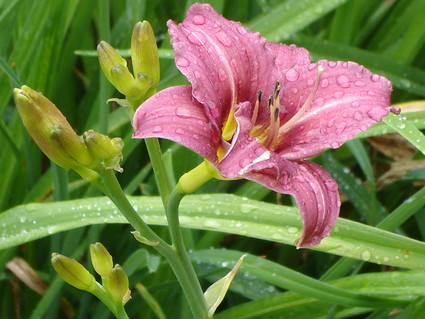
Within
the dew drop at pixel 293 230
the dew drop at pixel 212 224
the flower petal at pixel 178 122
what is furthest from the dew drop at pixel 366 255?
the flower petal at pixel 178 122

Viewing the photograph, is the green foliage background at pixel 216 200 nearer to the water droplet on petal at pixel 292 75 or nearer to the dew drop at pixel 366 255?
the dew drop at pixel 366 255

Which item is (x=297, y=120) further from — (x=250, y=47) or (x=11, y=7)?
(x=11, y=7)

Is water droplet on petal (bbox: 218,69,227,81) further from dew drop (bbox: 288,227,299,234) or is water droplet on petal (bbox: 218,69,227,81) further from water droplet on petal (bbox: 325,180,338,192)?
dew drop (bbox: 288,227,299,234)

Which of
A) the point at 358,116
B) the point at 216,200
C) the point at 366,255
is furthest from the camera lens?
the point at 216,200

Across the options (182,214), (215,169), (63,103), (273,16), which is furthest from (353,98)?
(63,103)

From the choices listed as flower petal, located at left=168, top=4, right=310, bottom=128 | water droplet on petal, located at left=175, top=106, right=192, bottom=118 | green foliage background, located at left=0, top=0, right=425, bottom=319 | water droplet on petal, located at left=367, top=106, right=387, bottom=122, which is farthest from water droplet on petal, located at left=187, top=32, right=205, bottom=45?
green foliage background, located at left=0, top=0, right=425, bottom=319

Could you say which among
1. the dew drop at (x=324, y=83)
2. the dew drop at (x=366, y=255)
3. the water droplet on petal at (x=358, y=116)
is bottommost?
the dew drop at (x=366, y=255)

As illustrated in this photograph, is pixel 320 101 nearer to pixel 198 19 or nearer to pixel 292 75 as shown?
pixel 292 75

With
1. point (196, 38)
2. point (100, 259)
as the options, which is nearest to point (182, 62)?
point (196, 38)
